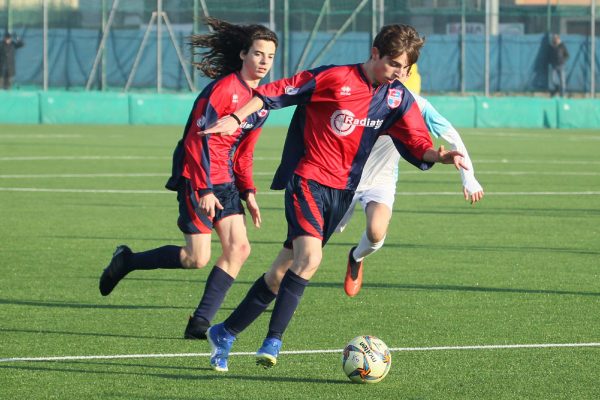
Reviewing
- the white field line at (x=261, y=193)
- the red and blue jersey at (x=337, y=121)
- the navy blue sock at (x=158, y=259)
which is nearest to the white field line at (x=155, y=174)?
the white field line at (x=261, y=193)

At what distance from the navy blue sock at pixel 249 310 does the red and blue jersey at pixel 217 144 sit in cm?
78

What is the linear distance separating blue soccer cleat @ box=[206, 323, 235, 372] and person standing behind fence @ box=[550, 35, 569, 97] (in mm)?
34319

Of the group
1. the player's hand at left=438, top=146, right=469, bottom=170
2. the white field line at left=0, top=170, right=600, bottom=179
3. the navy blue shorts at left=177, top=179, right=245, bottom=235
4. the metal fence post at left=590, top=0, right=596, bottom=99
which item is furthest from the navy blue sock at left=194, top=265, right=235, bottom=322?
the metal fence post at left=590, top=0, right=596, bottom=99

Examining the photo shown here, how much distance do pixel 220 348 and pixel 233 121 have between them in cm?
122

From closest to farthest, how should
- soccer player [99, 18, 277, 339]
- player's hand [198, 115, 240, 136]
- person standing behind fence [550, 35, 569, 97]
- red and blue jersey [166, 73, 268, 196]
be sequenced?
player's hand [198, 115, 240, 136]
red and blue jersey [166, 73, 268, 196]
soccer player [99, 18, 277, 339]
person standing behind fence [550, 35, 569, 97]

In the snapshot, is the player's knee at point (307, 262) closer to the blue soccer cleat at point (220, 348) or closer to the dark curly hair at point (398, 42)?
the blue soccer cleat at point (220, 348)

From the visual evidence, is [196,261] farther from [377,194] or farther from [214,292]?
[377,194]

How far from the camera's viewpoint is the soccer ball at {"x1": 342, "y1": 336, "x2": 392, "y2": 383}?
6.83 metres

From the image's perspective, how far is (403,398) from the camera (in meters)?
6.55

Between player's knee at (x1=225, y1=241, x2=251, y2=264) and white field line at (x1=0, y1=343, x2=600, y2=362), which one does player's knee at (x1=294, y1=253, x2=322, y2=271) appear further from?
player's knee at (x1=225, y1=241, x2=251, y2=264)

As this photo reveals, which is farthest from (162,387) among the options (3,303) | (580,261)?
(580,261)

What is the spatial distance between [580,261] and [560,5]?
31.4m

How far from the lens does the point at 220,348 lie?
716 centimetres

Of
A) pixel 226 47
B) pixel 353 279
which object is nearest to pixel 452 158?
pixel 226 47
